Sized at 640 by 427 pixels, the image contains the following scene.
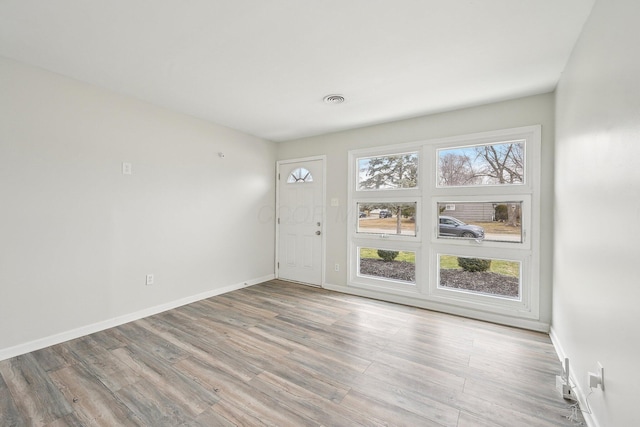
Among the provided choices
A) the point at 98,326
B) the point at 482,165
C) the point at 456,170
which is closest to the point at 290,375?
the point at 98,326

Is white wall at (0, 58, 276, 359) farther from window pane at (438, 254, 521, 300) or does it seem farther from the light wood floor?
window pane at (438, 254, 521, 300)

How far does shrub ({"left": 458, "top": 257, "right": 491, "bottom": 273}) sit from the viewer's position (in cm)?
317

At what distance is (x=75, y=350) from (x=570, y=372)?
13.0 feet

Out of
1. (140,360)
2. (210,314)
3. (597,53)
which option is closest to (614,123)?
(597,53)

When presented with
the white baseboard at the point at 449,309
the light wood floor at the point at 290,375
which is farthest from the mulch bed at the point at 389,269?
the light wood floor at the point at 290,375

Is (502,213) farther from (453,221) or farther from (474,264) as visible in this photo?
(474,264)

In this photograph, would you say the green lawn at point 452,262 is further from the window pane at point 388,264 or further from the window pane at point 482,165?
the window pane at point 482,165

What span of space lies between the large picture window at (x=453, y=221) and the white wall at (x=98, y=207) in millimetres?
2084

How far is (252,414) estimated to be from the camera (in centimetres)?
Result: 168

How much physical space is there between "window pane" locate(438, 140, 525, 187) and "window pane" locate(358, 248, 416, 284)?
1.08 m

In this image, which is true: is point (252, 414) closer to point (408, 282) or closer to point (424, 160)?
point (408, 282)

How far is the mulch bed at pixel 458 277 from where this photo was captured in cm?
308

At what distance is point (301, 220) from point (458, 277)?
246 cm

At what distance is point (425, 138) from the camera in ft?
11.4
